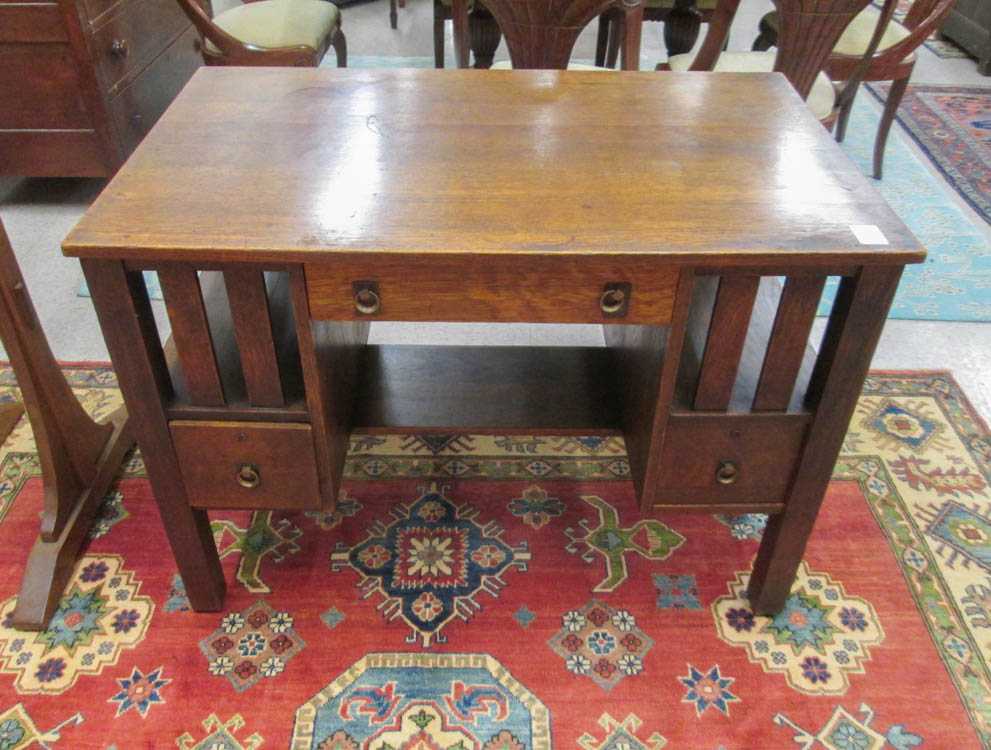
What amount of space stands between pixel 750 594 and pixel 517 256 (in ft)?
2.83

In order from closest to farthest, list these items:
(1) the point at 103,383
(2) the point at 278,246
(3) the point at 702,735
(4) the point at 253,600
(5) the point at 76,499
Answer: (2) the point at 278,246, (3) the point at 702,735, (4) the point at 253,600, (5) the point at 76,499, (1) the point at 103,383

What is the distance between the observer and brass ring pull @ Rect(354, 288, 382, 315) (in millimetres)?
1108

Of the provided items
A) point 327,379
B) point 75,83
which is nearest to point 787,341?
point 327,379

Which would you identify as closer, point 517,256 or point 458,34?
point 517,256

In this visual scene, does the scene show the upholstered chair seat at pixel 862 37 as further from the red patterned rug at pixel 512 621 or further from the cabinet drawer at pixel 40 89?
the cabinet drawer at pixel 40 89

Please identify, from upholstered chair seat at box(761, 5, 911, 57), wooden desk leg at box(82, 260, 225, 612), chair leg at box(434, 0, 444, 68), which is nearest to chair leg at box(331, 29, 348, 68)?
chair leg at box(434, 0, 444, 68)

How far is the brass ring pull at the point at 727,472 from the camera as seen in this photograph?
51.0 inches

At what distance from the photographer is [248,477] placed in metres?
1.29

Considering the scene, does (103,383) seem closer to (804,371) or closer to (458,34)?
(458,34)

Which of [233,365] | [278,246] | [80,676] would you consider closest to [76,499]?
[80,676]

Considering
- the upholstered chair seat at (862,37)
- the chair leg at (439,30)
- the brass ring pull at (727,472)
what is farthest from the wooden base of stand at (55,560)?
the upholstered chair seat at (862,37)

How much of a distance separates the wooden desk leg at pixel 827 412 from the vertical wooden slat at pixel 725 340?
13 centimetres

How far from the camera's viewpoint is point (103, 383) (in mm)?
1999

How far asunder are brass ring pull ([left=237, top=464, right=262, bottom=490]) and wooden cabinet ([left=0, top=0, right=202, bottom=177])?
67.3 inches
